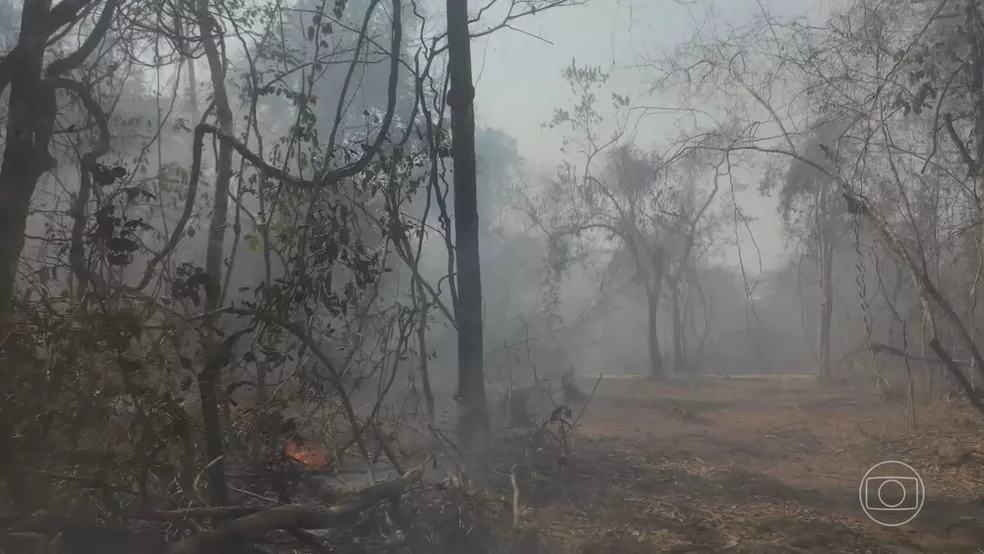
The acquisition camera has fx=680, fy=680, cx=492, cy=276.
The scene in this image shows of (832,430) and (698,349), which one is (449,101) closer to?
(832,430)

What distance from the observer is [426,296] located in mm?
3363

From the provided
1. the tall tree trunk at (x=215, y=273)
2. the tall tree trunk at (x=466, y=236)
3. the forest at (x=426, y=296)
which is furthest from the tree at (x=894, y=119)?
the tall tree trunk at (x=215, y=273)

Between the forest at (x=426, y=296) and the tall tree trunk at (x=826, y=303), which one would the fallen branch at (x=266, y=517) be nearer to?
the forest at (x=426, y=296)

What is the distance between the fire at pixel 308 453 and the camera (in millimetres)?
3072

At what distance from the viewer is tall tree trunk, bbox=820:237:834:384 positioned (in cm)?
436

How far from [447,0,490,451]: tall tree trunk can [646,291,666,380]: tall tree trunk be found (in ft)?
6.43

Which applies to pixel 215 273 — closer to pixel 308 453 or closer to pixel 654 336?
pixel 308 453

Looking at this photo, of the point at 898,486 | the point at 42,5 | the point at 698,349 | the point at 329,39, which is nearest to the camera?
the point at 42,5

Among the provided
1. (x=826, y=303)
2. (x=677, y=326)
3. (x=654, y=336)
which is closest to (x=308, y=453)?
(x=654, y=336)

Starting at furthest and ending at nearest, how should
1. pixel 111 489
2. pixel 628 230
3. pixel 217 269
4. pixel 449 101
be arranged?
1. pixel 628 230
2. pixel 449 101
3. pixel 217 269
4. pixel 111 489

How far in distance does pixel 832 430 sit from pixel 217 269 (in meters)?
3.16

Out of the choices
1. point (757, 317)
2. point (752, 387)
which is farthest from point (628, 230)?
point (752, 387)

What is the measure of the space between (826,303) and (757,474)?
2.10 m

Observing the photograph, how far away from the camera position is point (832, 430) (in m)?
3.48
